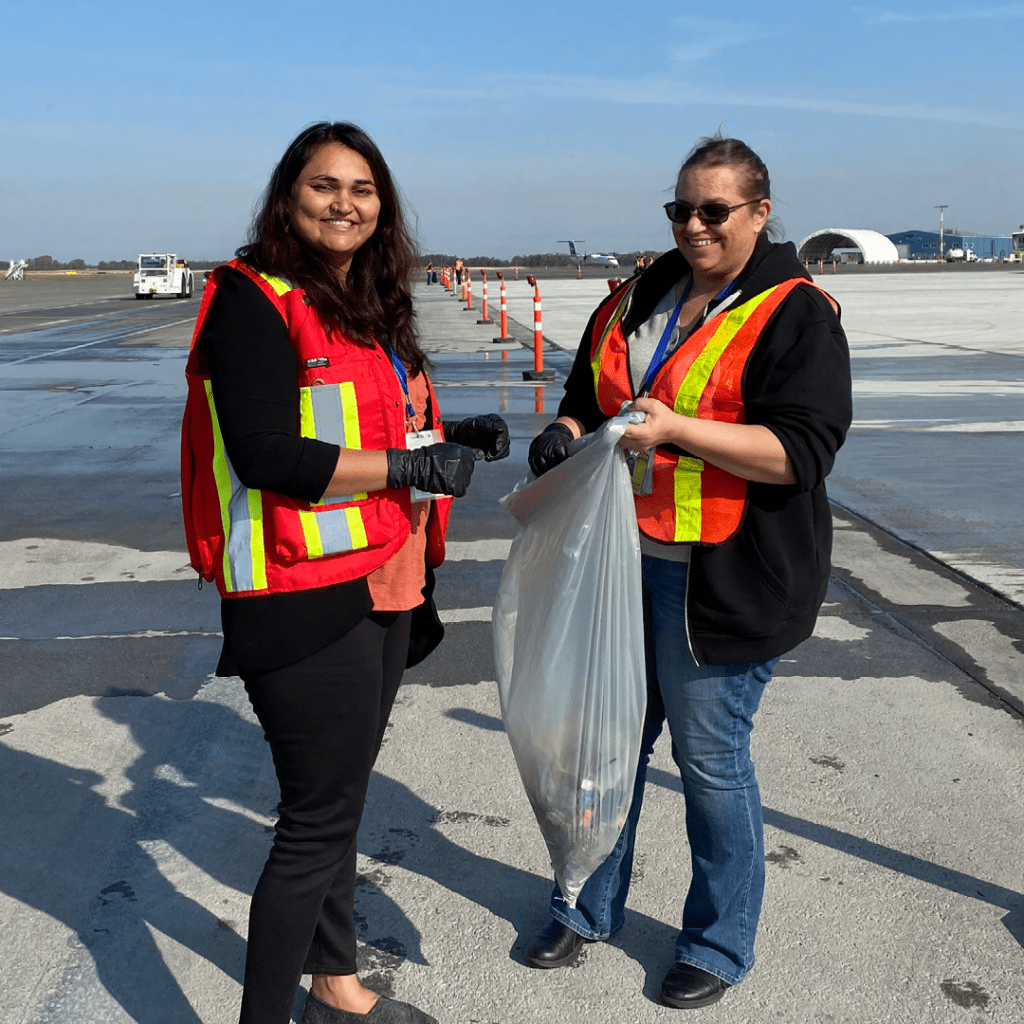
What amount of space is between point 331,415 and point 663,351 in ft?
2.43

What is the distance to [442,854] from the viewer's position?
316 cm

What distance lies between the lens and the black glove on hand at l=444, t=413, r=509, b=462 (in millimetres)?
2484

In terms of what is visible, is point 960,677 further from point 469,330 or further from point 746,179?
point 469,330

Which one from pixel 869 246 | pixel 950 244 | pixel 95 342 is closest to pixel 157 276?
pixel 95 342


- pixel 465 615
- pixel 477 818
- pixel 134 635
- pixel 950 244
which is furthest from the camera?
pixel 950 244

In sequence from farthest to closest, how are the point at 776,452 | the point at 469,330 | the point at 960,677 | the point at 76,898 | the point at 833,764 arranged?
the point at 469,330 < the point at 960,677 < the point at 833,764 < the point at 76,898 < the point at 776,452

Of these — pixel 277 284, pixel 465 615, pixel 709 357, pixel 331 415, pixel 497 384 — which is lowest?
pixel 465 615

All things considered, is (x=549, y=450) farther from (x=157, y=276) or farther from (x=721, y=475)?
(x=157, y=276)

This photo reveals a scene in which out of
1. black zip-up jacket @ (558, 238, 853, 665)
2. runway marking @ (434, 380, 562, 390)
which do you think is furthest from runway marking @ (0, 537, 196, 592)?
runway marking @ (434, 380, 562, 390)

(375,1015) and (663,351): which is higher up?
(663,351)

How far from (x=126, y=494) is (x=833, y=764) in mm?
5617

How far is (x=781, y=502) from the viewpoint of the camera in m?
2.36

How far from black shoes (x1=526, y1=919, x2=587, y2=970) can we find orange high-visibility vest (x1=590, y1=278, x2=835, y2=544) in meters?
0.97

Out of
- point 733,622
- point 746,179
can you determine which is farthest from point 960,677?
point 746,179
